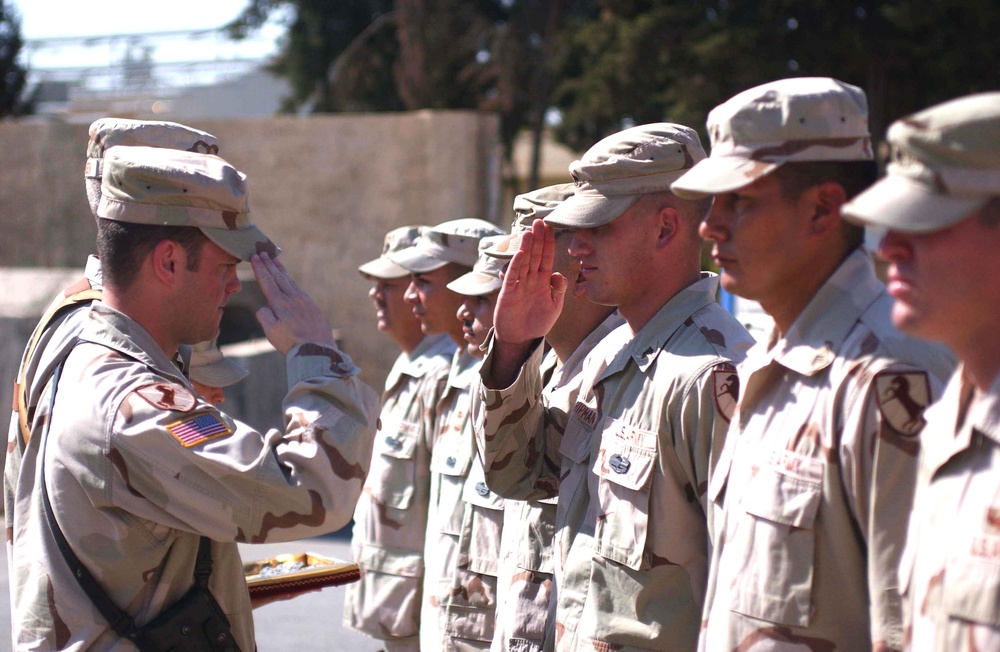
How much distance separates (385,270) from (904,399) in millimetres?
3677

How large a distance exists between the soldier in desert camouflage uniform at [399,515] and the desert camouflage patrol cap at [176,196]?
2342mm

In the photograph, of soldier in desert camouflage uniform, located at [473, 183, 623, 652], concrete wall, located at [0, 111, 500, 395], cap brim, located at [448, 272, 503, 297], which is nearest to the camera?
soldier in desert camouflage uniform, located at [473, 183, 623, 652]

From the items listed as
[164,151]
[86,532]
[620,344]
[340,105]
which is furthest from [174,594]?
[340,105]

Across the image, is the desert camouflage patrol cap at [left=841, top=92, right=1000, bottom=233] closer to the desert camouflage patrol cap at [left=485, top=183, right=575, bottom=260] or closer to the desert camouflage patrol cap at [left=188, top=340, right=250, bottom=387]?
the desert camouflage patrol cap at [left=485, top=183, right=575, bottom=260]

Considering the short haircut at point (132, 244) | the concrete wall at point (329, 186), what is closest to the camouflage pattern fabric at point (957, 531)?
the short haircut at point (132, 244)

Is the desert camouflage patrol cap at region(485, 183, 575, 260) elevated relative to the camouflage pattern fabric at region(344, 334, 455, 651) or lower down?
elevated

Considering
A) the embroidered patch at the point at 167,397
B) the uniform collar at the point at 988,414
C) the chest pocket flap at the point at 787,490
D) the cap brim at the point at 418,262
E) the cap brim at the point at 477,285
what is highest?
the uniform collar at the point at 988,414

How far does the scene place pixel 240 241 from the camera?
105 inches

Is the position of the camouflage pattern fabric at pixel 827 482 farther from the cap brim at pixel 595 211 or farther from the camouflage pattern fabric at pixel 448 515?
the camouflage pattern fabric at pixel 448 515

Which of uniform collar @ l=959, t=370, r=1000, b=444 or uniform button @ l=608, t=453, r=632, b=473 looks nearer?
uniform collar @ l=959, t=370, r=1000, b=444

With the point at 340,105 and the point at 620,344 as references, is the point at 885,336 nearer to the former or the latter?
the point at 620,344

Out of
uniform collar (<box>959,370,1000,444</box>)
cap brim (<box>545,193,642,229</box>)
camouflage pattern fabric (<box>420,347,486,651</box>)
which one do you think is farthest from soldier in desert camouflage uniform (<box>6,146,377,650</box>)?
camouflage pattern fabric (<box>420,347,486,651</box>)

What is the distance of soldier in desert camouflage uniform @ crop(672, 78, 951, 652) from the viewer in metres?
2.10

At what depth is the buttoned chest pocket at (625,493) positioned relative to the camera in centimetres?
272
